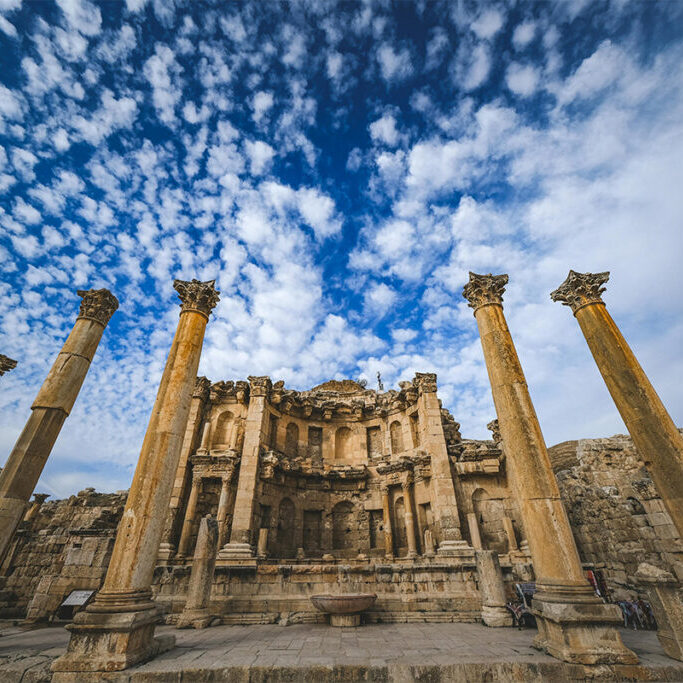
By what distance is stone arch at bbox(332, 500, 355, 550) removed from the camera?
18.6 m

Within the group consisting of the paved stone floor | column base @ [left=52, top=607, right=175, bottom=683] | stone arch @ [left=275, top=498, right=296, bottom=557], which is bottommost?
the paved stone floor

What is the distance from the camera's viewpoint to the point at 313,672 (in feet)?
17.4

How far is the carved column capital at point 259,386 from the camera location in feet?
60.6

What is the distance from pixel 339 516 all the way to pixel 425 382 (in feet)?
28.8

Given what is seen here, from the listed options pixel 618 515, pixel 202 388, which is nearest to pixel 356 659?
pixel 618 515

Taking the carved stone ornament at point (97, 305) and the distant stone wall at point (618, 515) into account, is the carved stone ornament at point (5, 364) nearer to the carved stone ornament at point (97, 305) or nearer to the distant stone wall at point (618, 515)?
the carved stone ornament at point (97, 305)

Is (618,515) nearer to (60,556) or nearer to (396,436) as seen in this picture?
(396,436)

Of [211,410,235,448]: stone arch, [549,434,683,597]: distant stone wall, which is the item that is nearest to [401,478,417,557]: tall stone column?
[549,434,683,597]: distant stone wall

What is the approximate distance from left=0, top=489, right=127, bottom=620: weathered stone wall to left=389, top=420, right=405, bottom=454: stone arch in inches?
536

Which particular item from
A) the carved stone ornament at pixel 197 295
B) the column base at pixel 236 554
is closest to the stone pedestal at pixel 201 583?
the column base at pixel 236 554

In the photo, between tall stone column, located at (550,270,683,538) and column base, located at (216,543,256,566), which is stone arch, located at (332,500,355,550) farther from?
tall stone column, located at (550,270,683,538)

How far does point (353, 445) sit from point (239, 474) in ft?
23.1

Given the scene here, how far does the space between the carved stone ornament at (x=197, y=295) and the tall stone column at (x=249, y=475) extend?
9.67 m

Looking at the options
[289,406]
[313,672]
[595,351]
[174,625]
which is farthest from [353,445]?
[313,672]
